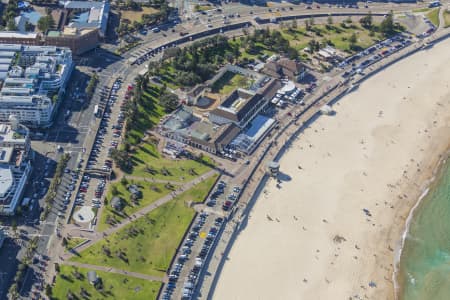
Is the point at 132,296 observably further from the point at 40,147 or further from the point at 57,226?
the point at 40,147

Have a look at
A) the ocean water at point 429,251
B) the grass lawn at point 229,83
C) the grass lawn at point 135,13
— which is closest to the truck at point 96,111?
the grass lawn at point 229,83

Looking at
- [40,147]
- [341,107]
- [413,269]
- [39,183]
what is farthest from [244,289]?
[341,107]

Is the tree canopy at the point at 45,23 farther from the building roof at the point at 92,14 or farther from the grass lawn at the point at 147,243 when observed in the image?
the grass lawn at the point at 147,243

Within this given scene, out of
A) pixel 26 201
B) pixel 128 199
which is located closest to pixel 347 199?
pixel 128 199

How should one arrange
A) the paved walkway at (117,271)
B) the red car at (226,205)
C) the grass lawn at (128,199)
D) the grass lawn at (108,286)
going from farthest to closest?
the red car at (226,205), the grass lawn at (128,199), the paved walkway at (117,271), the grass lawn at (108,286)

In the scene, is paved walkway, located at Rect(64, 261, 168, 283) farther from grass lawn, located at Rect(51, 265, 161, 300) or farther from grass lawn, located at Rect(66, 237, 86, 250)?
grass lawn, located at Rect(66, 237, 86, 250)

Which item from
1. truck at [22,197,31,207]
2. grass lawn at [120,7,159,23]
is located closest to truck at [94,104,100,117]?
truck at [22,197,31,207]
